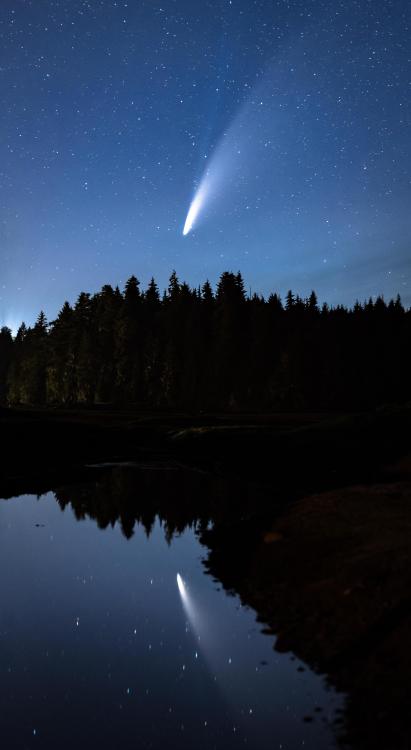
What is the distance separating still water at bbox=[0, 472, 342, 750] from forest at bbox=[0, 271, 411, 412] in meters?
70.9

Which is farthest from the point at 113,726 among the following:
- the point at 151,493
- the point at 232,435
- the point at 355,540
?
the point at 232,435

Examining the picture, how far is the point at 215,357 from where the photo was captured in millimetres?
95312

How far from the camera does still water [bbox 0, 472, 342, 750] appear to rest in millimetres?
7812

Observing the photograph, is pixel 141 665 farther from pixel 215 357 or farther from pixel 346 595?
pixel 215 357

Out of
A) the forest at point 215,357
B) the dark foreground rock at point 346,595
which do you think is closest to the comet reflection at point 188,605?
the dark foreground rock at point 346,595

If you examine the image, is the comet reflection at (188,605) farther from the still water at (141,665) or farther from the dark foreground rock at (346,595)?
the dark foreground rock at (346,595)

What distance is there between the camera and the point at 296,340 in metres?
90.1

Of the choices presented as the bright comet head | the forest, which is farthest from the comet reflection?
the forest

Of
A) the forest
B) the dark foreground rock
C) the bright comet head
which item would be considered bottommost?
the bright comet head

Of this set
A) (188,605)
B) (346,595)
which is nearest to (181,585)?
(188,605)

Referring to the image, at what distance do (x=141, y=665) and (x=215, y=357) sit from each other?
85896 mm

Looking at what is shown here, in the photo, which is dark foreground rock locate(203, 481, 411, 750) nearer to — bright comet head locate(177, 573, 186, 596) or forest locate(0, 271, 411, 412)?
bright comet head locate(177, 573, 186, 596)

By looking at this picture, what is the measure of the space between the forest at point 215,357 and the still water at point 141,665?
7093cm

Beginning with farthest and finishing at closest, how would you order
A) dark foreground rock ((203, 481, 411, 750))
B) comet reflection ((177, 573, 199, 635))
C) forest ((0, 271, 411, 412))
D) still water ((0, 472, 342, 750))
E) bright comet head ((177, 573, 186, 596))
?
1. forest ((0, 271, 411, 412))
2. bright comet head ((177, 573, 186, 596))
3. comet reflection ((177, 573, 199, 635))
4. still water ((0, 472, 342, 750))
5. dark foreground rock ((203, 481, 411, 750))
